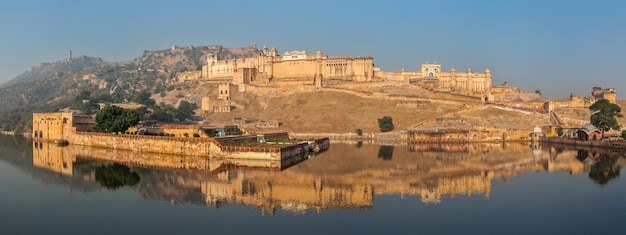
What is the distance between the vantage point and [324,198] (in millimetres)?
25641

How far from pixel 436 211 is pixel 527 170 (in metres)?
16.5

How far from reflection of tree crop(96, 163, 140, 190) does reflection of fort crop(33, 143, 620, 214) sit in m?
0.79

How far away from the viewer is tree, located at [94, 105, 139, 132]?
52.6m

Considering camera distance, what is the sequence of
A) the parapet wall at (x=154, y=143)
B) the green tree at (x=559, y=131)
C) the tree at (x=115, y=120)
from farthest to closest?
the green tree at (x=559, y=131) < the tree at (x=115, y=120) < the parapet wall at (x=154, y=143)

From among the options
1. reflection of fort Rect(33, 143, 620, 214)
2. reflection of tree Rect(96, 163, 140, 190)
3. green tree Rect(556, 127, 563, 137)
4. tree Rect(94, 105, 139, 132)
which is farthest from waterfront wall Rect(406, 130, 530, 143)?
reflection of tree Rect(96, 163, 140, 190)

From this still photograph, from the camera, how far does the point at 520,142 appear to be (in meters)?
61.6

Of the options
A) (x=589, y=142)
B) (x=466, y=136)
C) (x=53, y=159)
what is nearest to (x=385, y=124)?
(x=466, y=136)

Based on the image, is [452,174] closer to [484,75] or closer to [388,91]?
[388,91]

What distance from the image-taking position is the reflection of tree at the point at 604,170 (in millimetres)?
32500

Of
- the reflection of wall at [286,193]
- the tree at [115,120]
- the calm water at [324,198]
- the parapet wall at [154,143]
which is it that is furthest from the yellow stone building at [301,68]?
the reflection of wall at [286,193]

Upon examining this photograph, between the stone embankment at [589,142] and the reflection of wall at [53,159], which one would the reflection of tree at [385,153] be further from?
the reflection of wall at [53,159]

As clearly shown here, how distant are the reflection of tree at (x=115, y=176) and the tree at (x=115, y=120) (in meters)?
15.6

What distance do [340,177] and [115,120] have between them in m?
30.0

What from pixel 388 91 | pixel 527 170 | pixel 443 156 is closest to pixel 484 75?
pixel 388 91
